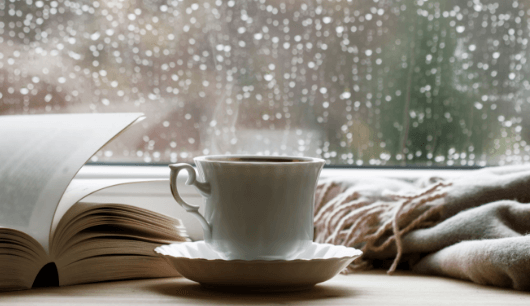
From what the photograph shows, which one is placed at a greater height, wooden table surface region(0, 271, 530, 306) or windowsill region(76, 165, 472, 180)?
windowsill region(76, 165, 472, 180)

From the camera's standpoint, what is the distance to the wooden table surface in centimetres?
39

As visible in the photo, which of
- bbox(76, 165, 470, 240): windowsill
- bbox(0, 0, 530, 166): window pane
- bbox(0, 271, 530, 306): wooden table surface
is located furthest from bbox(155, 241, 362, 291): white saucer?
bbox(0, 0, 530, 166): window pane

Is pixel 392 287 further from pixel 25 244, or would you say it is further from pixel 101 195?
pixel 101 195

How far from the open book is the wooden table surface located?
0.8 inches

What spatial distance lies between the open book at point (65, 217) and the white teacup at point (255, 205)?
3.7 inches

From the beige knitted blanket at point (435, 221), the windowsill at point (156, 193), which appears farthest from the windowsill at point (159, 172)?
the beige knitted blanket at point (435, 221)

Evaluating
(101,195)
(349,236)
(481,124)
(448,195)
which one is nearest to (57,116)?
(101,195)

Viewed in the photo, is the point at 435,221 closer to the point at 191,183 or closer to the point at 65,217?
the point at 191,183

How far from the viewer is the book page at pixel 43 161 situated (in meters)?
0.43

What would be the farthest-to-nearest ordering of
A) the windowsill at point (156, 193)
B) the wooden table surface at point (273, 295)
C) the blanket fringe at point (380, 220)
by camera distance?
the windowsill at point (156, 193) < the blanket fringe at point (380, 220) < the wooden table surface at point (273, 295)

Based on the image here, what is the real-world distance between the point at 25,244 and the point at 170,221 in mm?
164

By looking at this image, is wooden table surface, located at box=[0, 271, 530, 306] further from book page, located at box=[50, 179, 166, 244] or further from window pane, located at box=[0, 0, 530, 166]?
window pane, located at box=[0, 0, 530, 166]

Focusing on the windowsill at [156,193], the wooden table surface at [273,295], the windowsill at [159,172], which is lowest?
the wooden table surface at [273,295]

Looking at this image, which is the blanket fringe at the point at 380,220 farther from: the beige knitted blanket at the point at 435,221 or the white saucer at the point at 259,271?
the white saucer at the point at 259,271
